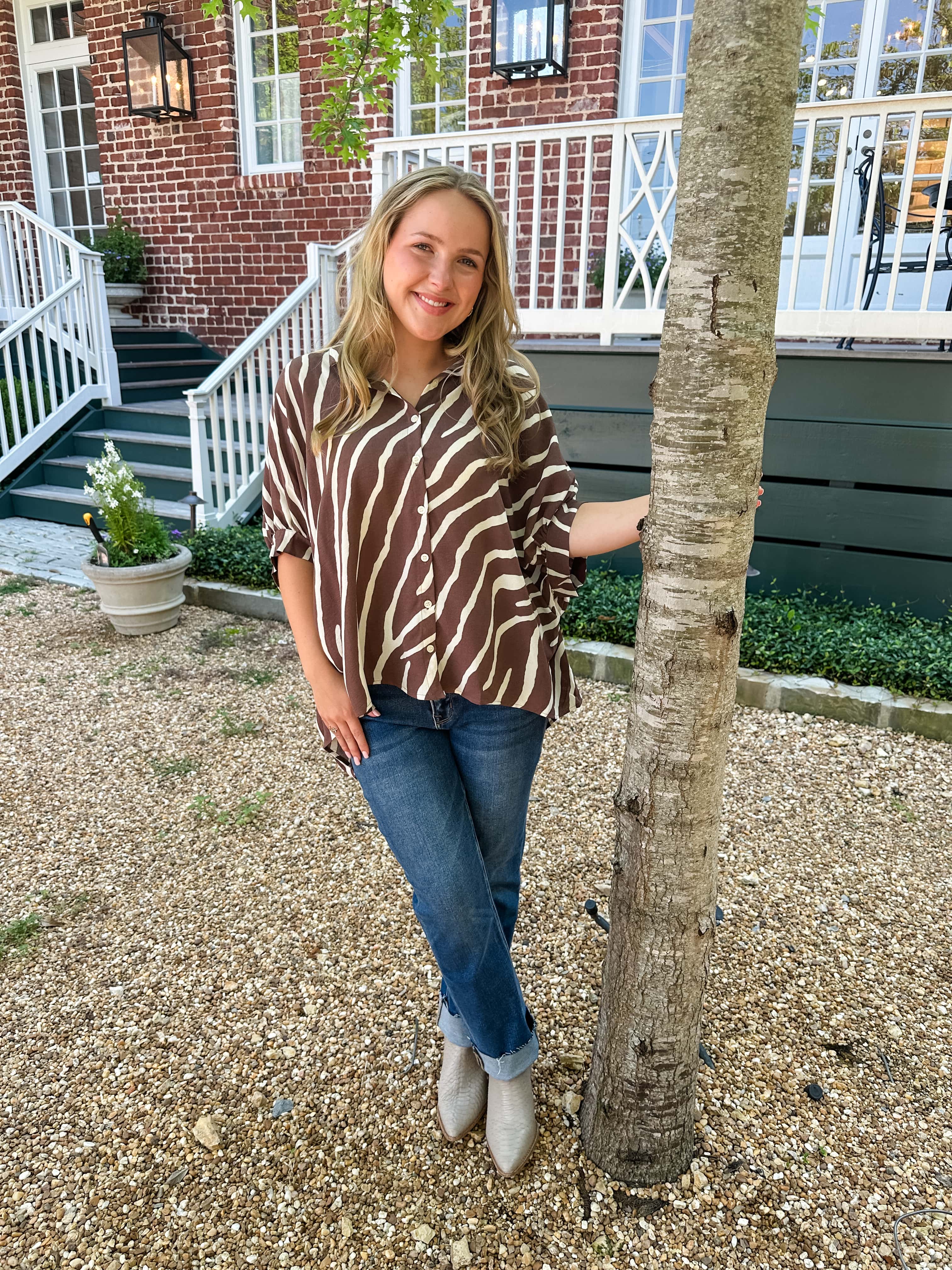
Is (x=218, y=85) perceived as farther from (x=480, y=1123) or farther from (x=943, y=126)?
(x=480, y=1123)

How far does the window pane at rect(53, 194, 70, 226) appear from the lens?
8.96m

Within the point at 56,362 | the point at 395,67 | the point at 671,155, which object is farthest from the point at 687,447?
the point at 56,362

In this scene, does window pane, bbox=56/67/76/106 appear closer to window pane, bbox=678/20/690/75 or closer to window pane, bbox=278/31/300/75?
window pane, bbox=278/31/300/75

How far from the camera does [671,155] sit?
4.30 metres

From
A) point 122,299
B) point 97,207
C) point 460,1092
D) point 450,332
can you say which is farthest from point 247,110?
point 460,1092

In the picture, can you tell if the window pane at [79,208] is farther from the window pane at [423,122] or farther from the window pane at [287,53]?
the window pane at [423,122]

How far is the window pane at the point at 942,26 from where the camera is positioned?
5.23 metres

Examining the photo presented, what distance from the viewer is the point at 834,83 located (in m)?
5.66

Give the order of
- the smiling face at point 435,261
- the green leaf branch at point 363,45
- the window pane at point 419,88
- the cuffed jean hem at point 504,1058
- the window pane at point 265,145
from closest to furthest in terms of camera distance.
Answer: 1. the smiling face at point 435,261
2. the cuffed jean hem at point 504,1058
3. the green leaf branch at point 363,45
4. the window pane at point 419,88
5. the window pane at point 265,145

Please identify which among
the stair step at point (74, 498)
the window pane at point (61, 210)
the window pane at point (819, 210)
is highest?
the window pane at point (61, 210)

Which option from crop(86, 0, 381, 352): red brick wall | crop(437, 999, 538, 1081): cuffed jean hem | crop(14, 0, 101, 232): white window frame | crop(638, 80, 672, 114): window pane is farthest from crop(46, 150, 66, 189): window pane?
crop(437, 999, 538, 1081): cuffed jean hem

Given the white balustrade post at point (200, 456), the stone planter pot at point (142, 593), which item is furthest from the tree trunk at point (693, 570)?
the white balustrade post at point (200, 456)

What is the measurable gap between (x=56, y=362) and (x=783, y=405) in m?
6.30

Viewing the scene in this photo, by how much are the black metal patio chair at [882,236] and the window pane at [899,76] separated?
2.01 ft
